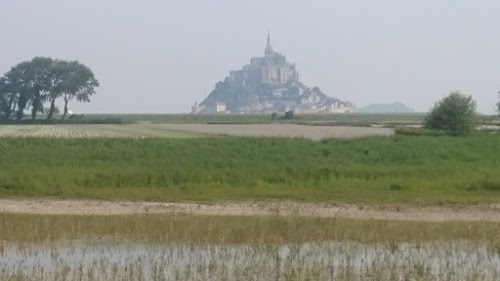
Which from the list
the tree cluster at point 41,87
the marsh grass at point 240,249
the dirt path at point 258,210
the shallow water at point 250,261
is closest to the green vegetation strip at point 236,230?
the marsh grass at point 240,249

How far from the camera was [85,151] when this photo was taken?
142 ft

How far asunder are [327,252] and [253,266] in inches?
92.3

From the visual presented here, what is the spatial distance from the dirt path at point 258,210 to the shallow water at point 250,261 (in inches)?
230

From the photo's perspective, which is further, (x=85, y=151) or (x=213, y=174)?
(x=85, y=151)

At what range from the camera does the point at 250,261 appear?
544 inches

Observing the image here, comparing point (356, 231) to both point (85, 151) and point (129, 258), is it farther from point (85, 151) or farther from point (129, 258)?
point (85, 151)

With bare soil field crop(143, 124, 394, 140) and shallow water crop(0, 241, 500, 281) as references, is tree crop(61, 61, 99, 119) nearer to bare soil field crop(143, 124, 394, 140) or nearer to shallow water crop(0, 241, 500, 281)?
bare soil field crop(143, 124, 394, 140)

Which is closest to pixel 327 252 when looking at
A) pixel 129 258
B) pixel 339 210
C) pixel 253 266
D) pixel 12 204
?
pixel 253 266

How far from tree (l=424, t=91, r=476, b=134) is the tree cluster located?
66.2 m

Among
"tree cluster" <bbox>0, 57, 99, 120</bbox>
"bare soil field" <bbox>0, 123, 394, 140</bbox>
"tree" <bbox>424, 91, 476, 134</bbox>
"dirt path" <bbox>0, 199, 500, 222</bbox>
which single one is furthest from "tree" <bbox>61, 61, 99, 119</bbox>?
"dirt path" <bbox>0, 199, 500, 222</bbox>

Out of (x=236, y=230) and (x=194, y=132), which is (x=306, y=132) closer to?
(x=194, y=132)

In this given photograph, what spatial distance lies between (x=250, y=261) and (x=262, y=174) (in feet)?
56.3

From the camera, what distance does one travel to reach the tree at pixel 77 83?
404ft

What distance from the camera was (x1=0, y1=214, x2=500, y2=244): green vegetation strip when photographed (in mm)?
17062
